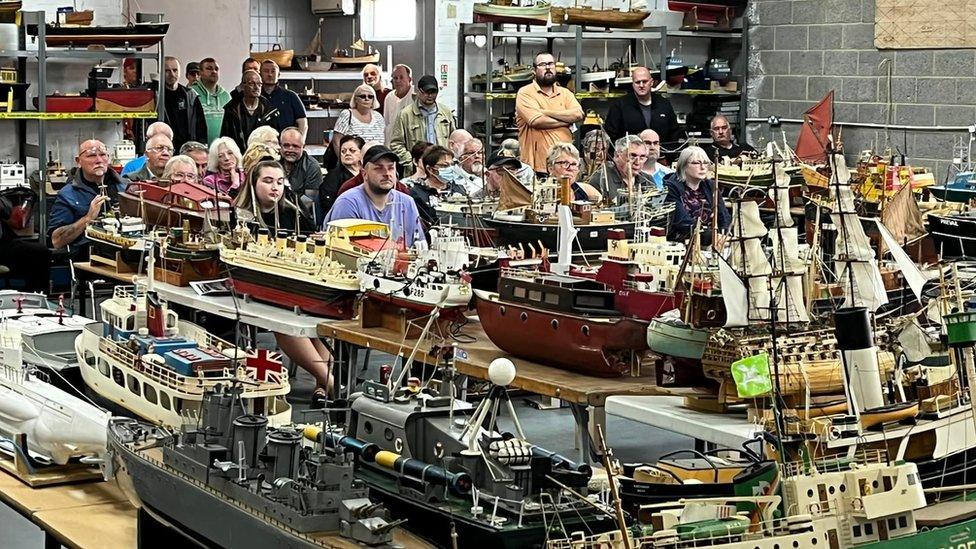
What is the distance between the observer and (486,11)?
19453 millimetres

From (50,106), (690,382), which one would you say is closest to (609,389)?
(690,382)

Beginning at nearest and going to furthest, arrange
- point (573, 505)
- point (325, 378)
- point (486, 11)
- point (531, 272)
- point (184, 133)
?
point (573, 505), point (531, 272), point (325, 378), point (184, 133), point (486, 11)

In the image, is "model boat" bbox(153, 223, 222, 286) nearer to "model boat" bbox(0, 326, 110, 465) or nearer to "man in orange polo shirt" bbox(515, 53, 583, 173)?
"model boat" bbox(0, 326, 110, 465)

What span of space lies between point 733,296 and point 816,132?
7.62 metres

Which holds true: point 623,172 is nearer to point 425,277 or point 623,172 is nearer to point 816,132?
point 816,132

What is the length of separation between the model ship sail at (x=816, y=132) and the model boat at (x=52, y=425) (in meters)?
→ 8.57

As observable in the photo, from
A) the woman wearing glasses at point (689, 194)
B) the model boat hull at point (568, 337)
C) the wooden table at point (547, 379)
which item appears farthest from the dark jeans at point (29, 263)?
the model boat hull at point (568, 337)

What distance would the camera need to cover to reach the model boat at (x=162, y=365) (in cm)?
750

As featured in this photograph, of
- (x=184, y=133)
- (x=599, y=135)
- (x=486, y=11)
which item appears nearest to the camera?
(x=599, y=135)

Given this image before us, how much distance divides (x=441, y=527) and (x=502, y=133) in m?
14.4

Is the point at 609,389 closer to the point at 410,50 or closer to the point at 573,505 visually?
the point at 573,505

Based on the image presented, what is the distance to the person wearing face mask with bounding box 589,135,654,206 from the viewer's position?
13.2 metres

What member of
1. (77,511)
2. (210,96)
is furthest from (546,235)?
(210,96)

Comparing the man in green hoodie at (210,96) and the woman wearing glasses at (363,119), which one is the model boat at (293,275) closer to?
the woman wearing glasses at (363,119)
